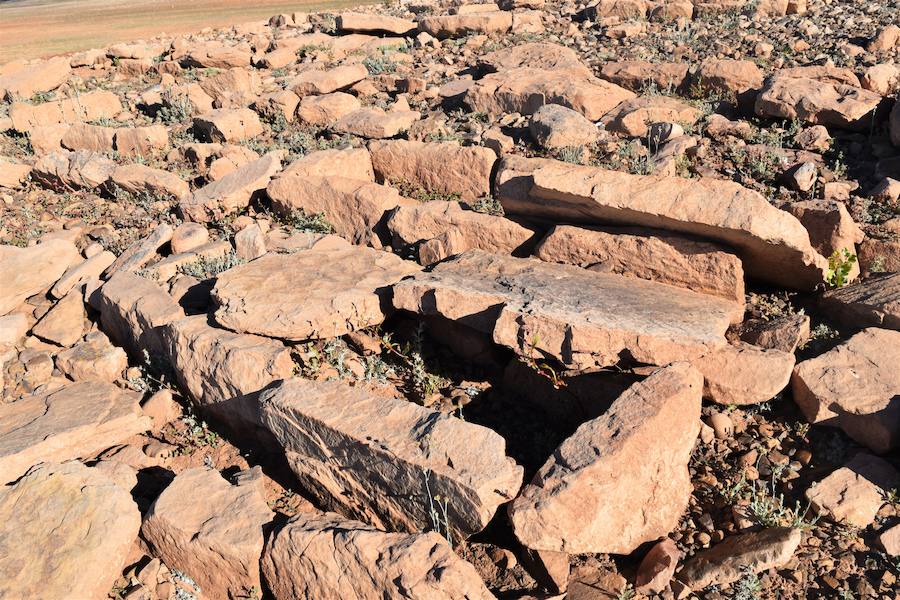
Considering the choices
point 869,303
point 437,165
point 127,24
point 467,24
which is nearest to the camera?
point 869,303

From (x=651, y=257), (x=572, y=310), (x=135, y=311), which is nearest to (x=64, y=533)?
(x=135, y=311)

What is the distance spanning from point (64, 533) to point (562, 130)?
17.9 feet

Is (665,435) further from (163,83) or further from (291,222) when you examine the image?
(163,83)

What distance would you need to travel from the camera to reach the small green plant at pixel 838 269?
4.93 meters

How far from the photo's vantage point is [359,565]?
11.0 feet

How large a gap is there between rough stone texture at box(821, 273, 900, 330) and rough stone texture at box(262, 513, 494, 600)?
309 cm

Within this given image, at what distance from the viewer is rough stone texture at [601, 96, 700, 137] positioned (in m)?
7.12

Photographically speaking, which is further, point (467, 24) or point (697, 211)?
point (467, 24)

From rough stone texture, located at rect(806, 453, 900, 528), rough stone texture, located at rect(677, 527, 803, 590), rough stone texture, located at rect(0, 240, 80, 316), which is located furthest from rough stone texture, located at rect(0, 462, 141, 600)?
rough stone texture, located at rect(806, 453, 900, 528)

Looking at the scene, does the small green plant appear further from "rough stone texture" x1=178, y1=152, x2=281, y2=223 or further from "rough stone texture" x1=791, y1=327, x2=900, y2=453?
"rough stone texture" x1=178, y1=152, x2=281, y2=223

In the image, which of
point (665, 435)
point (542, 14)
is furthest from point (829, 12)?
point (665, 435)

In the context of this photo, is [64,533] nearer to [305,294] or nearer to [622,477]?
[305,294]

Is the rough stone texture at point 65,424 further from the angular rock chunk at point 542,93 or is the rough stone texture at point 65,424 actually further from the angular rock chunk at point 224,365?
the angular rock chunk at point 542,93

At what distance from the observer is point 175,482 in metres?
4.02
